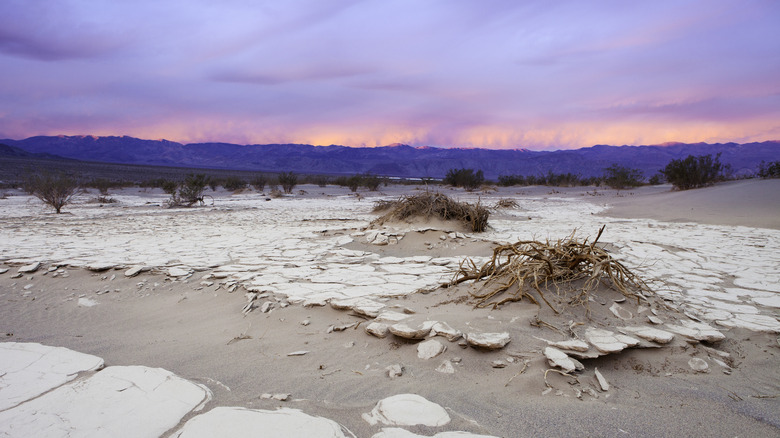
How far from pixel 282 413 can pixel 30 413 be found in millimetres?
1271

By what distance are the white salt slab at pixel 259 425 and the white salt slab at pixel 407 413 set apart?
0.61 feet

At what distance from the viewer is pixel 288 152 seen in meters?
151

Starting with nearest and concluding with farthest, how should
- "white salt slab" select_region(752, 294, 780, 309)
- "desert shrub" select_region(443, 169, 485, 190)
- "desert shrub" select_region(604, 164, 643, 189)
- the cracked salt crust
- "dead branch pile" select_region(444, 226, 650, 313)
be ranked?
"dead branch pile" select_region(444, 226, 650, 313)
"white salt slab" select_region(752, 294, 780, 309)
the cracked salt crust
"desert shrub" select_region(604, 164, 643, 189)
"desert shrub" select_region(443, 169, 485, 190)

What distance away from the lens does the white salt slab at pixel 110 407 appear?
5.83 feet

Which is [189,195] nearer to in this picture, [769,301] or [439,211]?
[439,211]

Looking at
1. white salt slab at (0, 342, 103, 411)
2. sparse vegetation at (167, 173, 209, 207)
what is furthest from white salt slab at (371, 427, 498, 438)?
sparse vegetation at (167, 173, 209, 207)

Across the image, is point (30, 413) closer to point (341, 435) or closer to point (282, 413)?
point (282, 413)

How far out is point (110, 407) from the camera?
1.96m

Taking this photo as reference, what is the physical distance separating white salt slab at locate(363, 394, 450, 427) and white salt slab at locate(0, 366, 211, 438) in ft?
3.10

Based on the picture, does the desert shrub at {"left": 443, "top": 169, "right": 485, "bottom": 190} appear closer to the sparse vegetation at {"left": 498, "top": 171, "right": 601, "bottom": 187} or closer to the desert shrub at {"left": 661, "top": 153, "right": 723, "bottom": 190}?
the sparse vegetation at {"left": 498, "top": 171, "right": 601, "bottom": 187}

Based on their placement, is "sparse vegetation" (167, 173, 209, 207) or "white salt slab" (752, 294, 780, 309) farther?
"sparse vegetation" (167, 173, 209, 207)

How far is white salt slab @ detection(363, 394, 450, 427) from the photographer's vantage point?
1.80 metres

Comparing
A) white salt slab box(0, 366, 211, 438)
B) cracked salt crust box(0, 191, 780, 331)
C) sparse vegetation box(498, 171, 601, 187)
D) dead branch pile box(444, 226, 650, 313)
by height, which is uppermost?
sparse vegetation box(498, 171, 601, 187)

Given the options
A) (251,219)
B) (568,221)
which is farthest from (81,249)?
(568,221)
